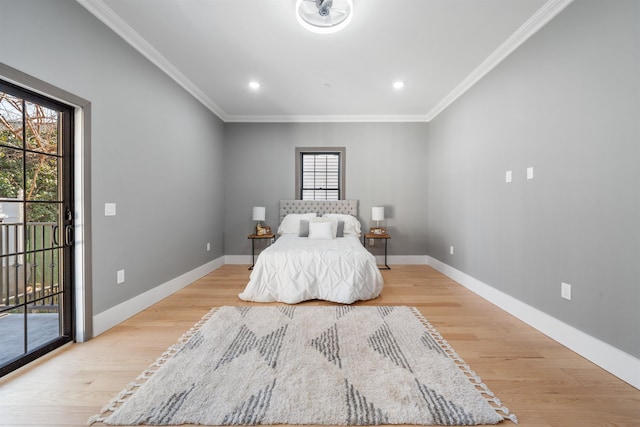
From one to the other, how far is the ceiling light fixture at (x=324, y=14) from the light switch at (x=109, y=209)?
2.45 m

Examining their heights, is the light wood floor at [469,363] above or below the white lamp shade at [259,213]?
below

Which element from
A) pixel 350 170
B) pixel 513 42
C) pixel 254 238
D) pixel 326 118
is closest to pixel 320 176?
pixel 350 170

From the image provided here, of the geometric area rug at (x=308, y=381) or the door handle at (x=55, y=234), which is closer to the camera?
the geometric area rug at (x=308, y=381)

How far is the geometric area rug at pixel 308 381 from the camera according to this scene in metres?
1.38

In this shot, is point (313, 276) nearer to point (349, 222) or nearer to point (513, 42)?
point (349, 222)

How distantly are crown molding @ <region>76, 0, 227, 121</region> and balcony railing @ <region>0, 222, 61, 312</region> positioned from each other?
1.85 meters

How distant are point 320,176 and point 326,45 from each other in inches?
104

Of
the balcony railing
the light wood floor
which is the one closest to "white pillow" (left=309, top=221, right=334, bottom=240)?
the light wood floor

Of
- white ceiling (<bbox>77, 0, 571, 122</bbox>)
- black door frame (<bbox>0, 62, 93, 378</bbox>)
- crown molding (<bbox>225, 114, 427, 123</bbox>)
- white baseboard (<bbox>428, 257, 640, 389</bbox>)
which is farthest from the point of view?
crown molding (<bbox>225, 114, 427, 123</bbox>)

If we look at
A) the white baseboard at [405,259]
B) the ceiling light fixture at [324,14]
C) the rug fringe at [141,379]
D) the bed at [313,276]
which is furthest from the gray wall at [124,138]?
the white baseboard at [405,259]

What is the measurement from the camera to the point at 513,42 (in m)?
2.69

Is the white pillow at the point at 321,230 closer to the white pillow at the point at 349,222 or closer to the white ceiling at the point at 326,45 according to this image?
the white pillow at the point at 349,222

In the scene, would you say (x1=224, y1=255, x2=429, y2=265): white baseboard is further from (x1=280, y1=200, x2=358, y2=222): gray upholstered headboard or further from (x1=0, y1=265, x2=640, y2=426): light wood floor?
(x1=0, y1=265, x2=640, y2=426): light wood floor

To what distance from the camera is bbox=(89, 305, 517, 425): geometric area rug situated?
54.3 inches
